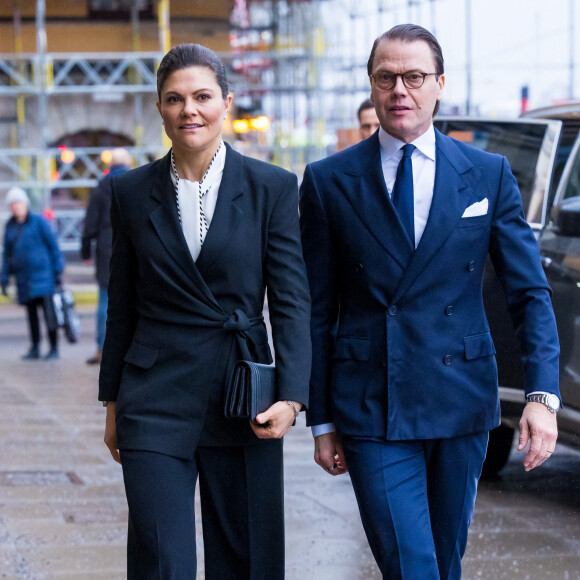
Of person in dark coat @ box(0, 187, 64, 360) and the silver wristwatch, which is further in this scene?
person in dark coat @ box(0, 187, 64, 360)

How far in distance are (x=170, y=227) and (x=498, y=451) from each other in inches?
142

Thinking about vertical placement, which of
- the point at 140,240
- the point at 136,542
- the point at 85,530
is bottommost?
the point at 85,530

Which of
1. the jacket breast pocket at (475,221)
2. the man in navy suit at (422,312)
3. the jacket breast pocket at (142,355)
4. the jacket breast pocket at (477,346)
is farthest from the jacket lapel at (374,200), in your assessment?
the jacket breast pocket at (142,355)

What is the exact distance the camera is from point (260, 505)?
326 centimetres

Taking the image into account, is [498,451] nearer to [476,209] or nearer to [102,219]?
[476,209]

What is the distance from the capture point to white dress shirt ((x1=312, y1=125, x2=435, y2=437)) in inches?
127

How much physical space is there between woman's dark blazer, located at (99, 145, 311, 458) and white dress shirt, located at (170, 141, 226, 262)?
3cm

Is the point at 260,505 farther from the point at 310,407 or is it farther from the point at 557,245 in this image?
the point at 557,245

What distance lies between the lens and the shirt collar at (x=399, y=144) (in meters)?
3.26

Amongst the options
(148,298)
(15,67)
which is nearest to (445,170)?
(148,298)

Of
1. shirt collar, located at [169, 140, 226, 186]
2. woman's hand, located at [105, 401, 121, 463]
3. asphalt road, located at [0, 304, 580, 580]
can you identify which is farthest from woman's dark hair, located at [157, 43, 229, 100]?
asphalt road, located at [0, 304, 580, 580]

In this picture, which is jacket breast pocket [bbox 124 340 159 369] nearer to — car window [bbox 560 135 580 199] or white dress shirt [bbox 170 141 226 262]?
white dress shirt [bbox 170 141 226 262]

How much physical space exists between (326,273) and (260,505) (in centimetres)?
65

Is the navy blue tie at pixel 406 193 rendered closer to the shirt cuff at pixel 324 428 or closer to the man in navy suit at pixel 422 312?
the man in navy suit at pixel 422 312
